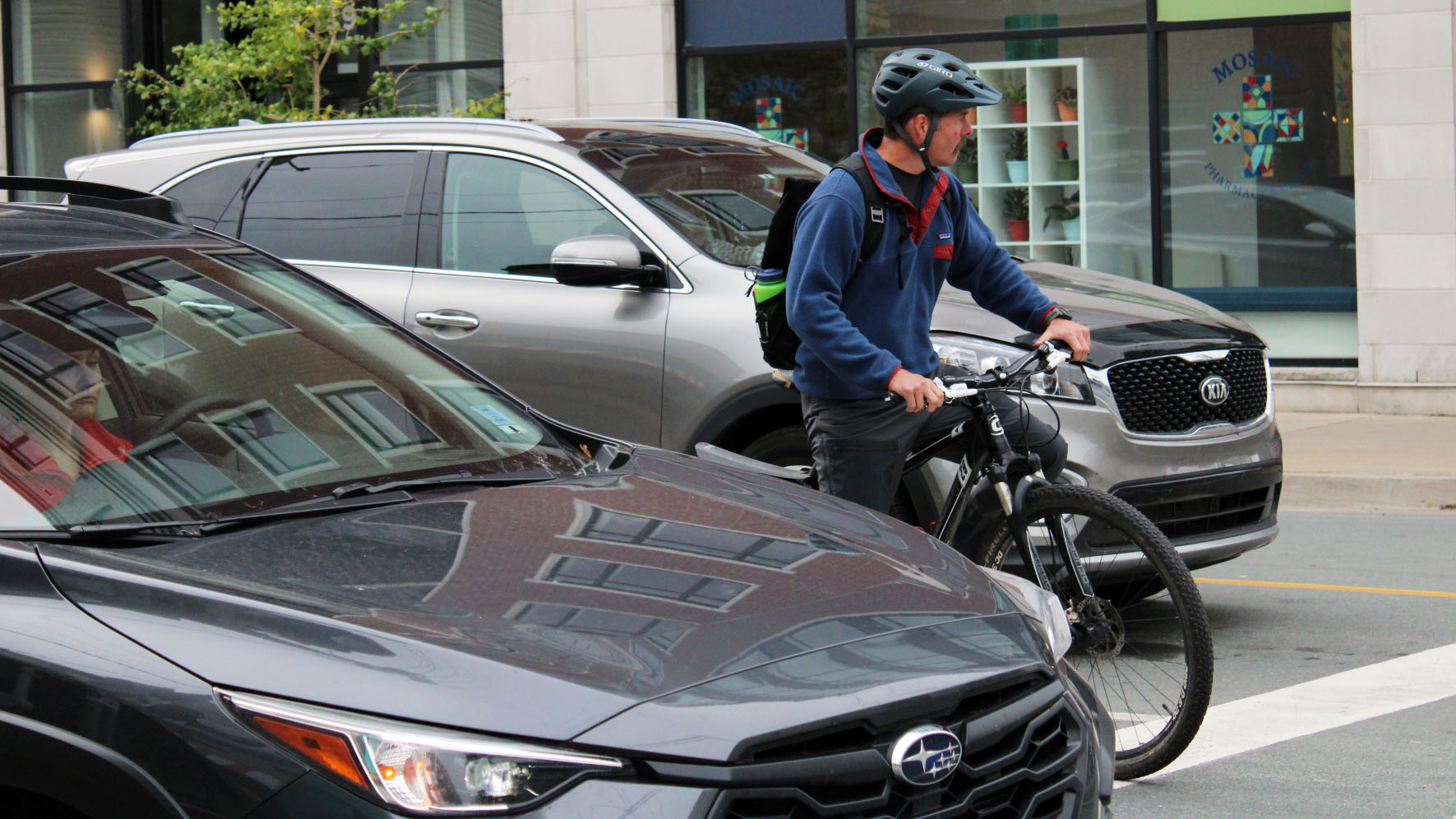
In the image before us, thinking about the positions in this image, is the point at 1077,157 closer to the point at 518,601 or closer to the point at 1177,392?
the point at 1177,392

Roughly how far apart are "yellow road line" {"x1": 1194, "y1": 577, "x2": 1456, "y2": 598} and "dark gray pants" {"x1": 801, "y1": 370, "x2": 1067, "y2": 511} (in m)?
3.00

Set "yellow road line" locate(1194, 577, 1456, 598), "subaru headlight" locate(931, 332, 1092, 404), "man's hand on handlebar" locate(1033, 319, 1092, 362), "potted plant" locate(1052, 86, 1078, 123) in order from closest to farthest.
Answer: "man's hand on handlebar" locate(1033, 319, 1092, 362) < "subaru headlight" locate(931, 332, 1092, 404) < "yellow road line" locate(1194, 577, 1456, 598) < "potted plant" locate(1052, 86, 1078, 123)

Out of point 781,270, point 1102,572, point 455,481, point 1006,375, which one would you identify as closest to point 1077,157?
point 781,270

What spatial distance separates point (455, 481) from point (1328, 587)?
5362 millimetres

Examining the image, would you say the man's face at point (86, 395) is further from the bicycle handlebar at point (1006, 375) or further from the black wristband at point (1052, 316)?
the black wristband at point (1052, 316)

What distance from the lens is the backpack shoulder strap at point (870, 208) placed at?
498 centimetres

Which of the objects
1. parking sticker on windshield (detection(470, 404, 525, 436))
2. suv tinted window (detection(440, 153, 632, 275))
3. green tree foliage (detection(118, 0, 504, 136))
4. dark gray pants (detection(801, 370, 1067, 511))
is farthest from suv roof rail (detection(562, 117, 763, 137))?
green tree foliage (detection(118, 0, 504, 136))

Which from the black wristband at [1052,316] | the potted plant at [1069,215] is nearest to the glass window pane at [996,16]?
the potted plant at [1069,215]

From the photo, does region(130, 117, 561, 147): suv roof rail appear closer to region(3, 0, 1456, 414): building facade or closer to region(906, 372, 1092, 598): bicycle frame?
region(906, 372, 1092, 598): bicycle frame

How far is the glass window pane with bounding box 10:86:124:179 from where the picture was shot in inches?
752

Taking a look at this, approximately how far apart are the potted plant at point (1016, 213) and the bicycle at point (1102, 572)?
32.9ft

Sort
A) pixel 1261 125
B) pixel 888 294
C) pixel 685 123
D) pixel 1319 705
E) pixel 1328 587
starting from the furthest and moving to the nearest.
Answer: pixel 1261 125 < pixel 685 123 < pixel 1328 587 < pixel 1319 705 < pixel 888 294

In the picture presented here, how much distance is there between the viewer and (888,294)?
508 centimetres

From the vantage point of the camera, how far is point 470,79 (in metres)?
17.0
